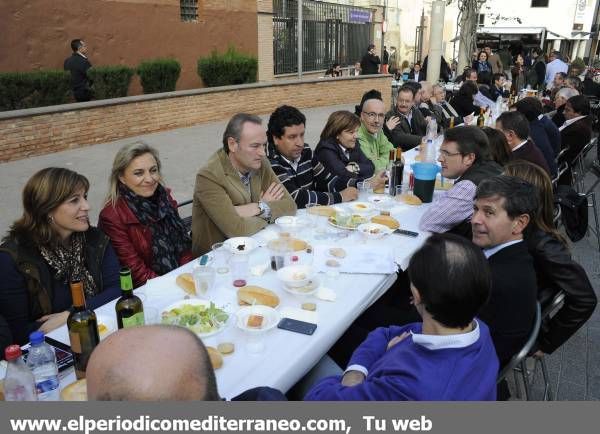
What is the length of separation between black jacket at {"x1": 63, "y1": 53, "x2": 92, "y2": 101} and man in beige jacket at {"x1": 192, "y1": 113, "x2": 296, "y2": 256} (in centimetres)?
772

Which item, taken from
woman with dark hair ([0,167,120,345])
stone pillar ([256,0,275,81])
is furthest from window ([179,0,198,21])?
woman with dark hair ([0,167,120,345])

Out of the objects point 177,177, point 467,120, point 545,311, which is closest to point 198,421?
point 545,311

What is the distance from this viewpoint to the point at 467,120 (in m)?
7.64

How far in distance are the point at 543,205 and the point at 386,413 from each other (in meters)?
1.81

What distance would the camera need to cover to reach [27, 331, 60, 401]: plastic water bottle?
1.74 meters

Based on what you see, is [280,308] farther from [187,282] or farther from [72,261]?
[72,261]

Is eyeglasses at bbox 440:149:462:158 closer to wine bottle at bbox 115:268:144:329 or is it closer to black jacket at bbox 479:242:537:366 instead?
black jacket at bbox 479:242:537:366

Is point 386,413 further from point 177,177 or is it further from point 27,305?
point 177,177

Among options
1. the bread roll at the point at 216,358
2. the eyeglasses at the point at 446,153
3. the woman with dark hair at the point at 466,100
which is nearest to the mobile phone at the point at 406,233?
the eyeglasses at the point at 446,153

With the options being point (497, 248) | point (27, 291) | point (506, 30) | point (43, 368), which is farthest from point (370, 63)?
point (43, 368)

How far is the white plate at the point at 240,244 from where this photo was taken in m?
2.93

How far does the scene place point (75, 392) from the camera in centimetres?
174

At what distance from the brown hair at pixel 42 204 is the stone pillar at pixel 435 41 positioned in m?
13.4

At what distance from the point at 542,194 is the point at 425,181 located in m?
1.29
